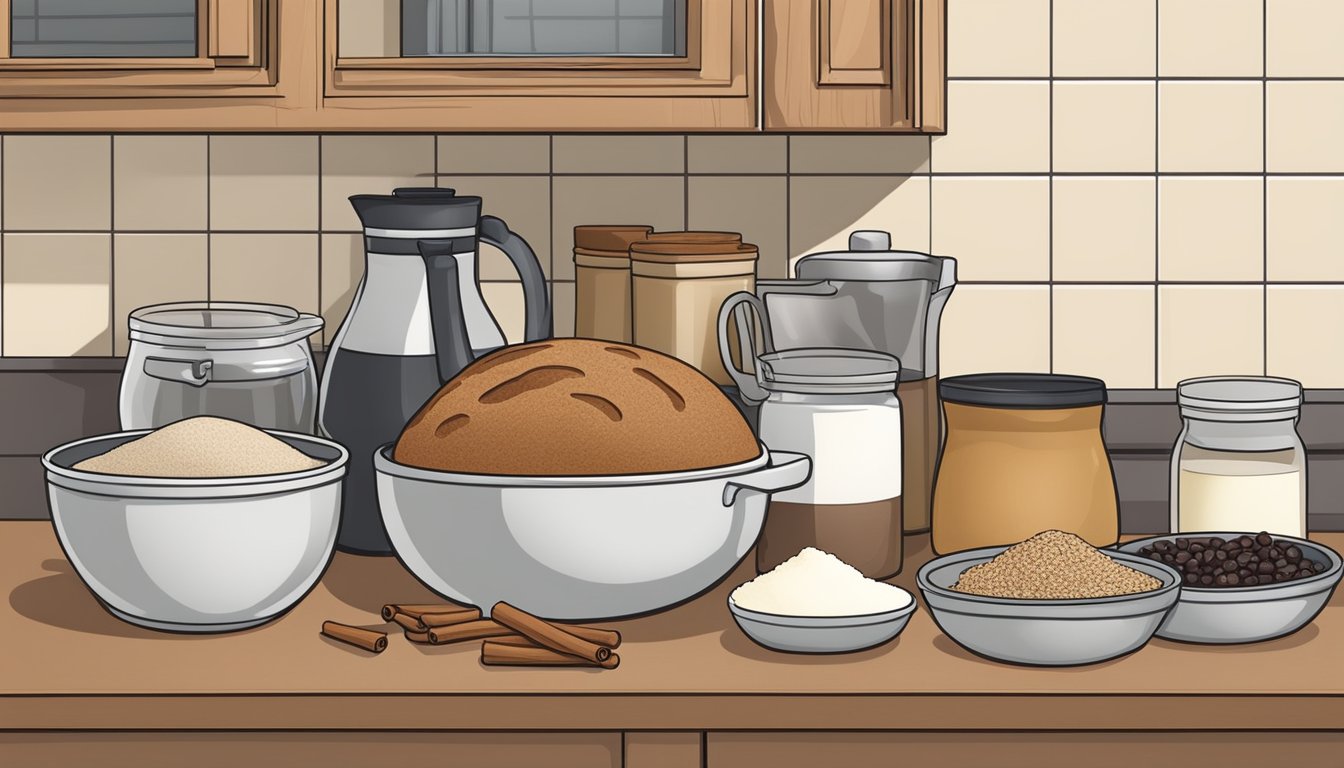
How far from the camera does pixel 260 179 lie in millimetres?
1745

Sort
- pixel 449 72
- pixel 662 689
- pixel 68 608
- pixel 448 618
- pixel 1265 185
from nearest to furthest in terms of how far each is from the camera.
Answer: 1. pixel 662 689
2. pixel 448 618
3. pixel 68 608
4. pixel 449 72
5. pixel 1265 185

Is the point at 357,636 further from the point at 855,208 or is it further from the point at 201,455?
the point at 855,208

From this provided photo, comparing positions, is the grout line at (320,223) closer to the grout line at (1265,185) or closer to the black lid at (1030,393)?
the black lid at (1030,393)

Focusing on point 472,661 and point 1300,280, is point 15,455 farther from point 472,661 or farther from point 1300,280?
point 1300,280

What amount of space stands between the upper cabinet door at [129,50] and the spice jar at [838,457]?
58cm

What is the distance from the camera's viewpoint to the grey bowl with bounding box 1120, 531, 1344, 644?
1.19 metres

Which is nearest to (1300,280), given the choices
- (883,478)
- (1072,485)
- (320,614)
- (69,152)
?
(1072,485)

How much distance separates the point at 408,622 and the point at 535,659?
14 centimetres

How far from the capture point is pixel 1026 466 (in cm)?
139

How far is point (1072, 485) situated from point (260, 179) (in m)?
0.99

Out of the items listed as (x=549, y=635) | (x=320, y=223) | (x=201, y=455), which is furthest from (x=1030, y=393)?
(x=320, y=223)

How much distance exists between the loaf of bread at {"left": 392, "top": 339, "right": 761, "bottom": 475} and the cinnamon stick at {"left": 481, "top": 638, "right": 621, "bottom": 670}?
0.14 metres

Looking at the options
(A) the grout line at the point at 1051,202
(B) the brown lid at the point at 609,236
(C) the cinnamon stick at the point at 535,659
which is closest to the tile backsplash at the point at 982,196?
(A) the grout line at the point at 1051,202

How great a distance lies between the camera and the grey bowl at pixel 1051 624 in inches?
44.3
